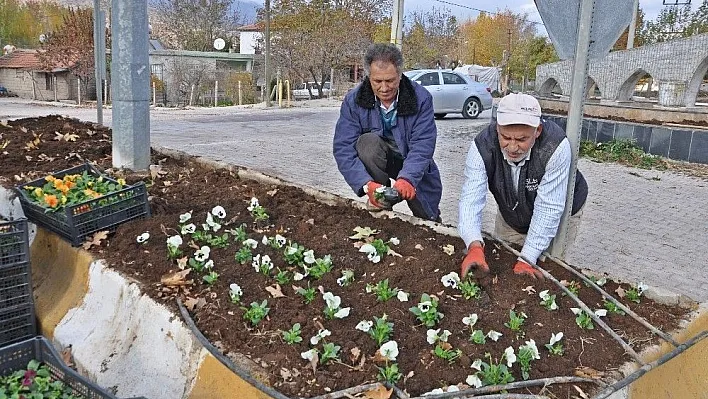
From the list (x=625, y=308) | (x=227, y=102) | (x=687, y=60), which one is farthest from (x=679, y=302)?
(x=227, y=102)

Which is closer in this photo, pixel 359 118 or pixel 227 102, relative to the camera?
pixel 359 118

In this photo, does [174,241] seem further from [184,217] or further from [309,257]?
[309,257]

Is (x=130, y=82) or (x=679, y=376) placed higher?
(x=130, y=82)

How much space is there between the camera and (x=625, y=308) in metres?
2.85

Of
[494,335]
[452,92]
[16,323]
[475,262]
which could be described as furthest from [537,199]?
[452,92]

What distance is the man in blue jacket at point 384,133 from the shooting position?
13.5 feet

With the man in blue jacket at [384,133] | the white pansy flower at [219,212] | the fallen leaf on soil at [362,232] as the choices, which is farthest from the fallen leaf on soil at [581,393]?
the white pansy flower at [219,212]

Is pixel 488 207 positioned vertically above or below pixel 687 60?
below

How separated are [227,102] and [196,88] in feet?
5.55

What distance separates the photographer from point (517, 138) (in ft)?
9.71

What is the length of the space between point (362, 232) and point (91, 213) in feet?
5.39

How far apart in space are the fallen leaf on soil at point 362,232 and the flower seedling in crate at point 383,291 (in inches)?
26.4

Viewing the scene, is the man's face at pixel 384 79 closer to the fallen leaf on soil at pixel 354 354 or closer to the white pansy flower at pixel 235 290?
the white pansy flower at pixel 235 290

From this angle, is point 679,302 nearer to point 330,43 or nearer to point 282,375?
point 282,375
